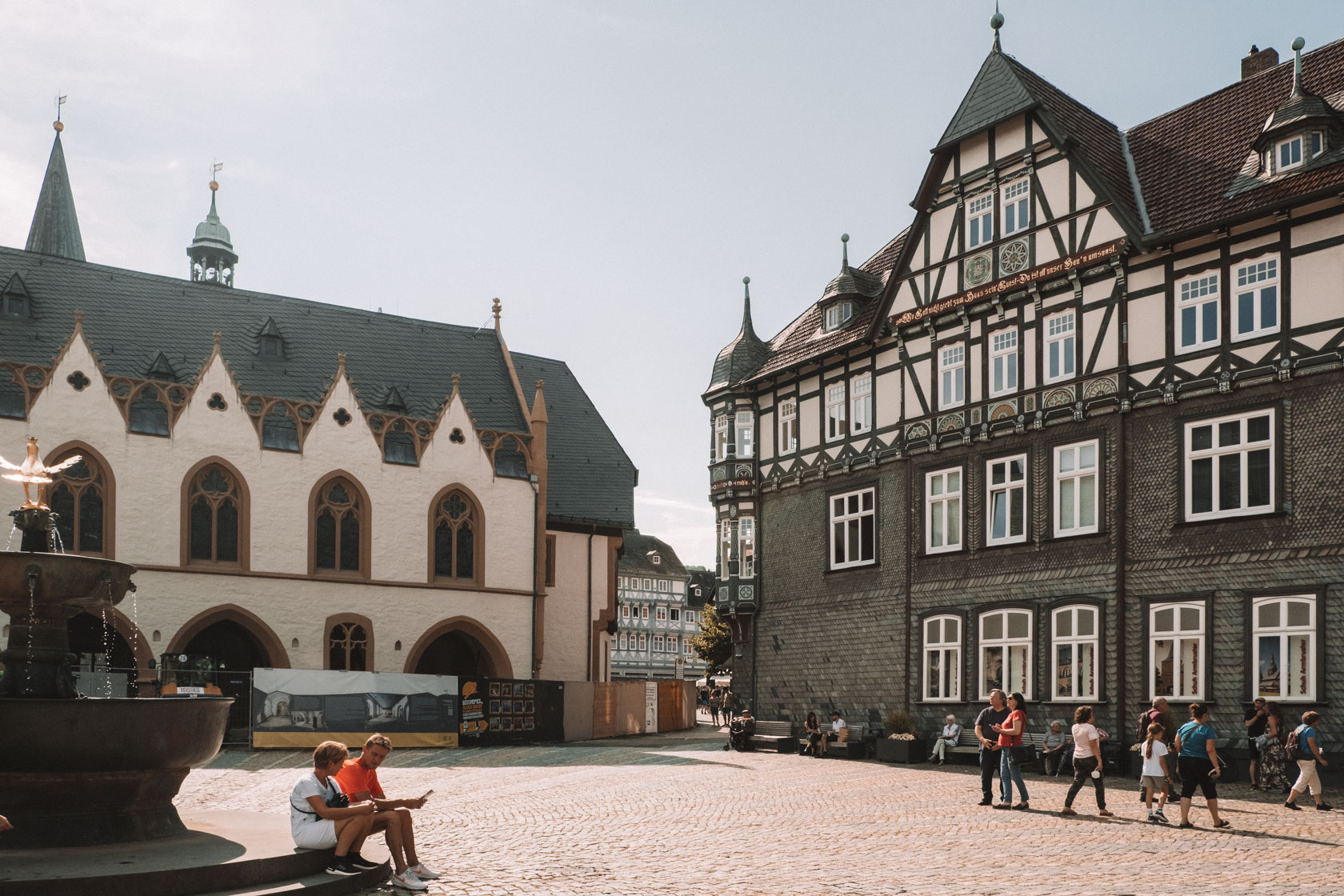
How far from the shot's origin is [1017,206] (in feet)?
90.1

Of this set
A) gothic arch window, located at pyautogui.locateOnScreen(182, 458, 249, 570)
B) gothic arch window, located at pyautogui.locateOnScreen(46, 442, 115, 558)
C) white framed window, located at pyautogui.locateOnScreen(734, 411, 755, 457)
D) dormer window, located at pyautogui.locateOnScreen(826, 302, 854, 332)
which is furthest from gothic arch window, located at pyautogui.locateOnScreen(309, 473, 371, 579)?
dormer window, located at pyautogui.locateOnScreen(826, 302, 854, 332)

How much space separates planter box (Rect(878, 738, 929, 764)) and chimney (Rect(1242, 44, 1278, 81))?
15183 millimetres

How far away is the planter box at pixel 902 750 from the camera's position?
27234 millimetres

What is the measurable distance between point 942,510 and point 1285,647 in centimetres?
832

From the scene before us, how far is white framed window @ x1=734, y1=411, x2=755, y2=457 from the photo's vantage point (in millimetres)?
35312

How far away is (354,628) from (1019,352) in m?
21.7

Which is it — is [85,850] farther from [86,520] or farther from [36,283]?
[36,283]

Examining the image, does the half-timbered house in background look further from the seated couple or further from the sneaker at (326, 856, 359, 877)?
the sneaker at (326, 856, 359, 877)

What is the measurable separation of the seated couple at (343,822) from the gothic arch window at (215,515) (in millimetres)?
27654

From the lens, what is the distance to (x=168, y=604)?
36562 mm

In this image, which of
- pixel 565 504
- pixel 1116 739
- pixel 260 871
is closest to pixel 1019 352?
pixel 1116 739

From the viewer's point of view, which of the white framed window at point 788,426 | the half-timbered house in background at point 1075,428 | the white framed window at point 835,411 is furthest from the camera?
the white framed window at point 788,426

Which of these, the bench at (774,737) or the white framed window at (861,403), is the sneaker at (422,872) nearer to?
the bench at (774,737)

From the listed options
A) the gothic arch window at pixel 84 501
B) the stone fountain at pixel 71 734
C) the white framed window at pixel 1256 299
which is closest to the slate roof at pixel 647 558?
the gothic arch window at pixel 84 501
